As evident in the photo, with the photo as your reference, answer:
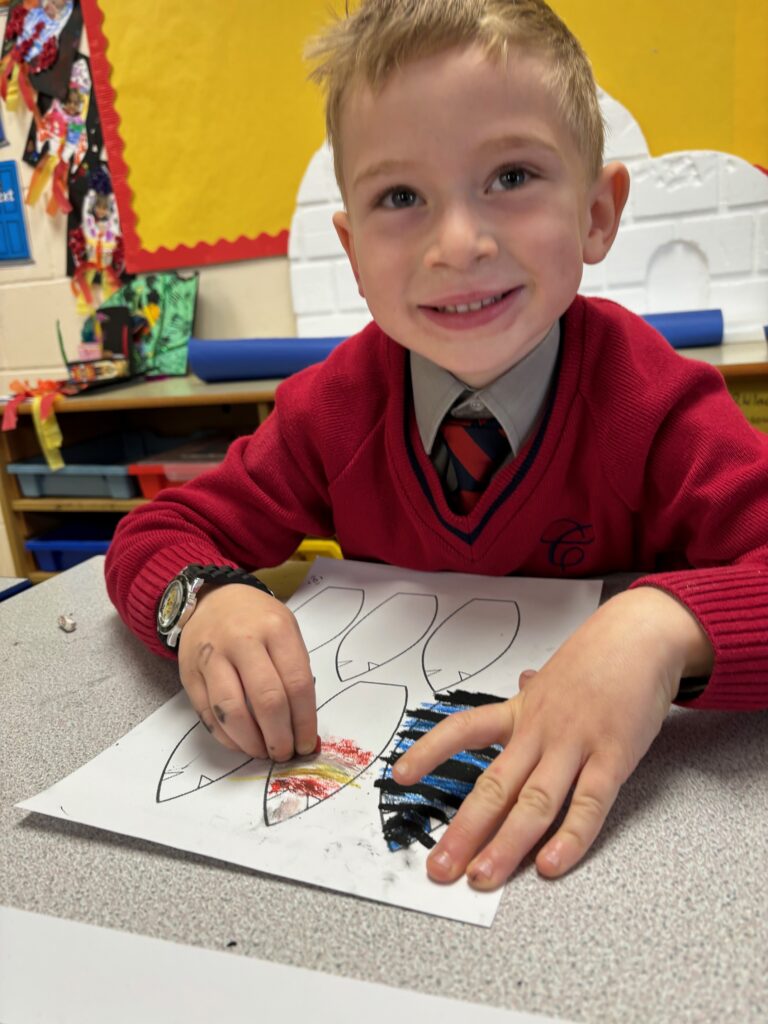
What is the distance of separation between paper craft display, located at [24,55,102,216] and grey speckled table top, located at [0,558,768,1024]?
6.10 feet

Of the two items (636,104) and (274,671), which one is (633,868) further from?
(636,104)

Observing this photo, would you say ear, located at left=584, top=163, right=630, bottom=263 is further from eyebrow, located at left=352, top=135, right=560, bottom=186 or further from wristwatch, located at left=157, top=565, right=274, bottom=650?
wristwatch, located at left=157, top=565, right=274, bottom=650

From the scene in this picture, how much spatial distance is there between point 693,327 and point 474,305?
1.07m

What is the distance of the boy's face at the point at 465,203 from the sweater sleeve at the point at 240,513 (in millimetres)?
182

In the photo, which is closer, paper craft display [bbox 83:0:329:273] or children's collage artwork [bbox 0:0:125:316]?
paper craft display [bbox 83:0:329:273]

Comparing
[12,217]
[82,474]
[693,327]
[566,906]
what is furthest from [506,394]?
[12,217]

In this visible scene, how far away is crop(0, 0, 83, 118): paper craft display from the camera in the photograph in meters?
1.81

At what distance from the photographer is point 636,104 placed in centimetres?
148

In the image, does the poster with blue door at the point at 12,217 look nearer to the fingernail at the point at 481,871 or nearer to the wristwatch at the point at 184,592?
the wristwatch at the point at 184,592

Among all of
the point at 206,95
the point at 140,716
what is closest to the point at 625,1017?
the point at 140,716

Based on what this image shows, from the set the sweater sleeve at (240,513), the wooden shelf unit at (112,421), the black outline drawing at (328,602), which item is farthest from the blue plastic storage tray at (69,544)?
the black outline drawing at (328,602)

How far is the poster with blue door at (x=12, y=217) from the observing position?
1991 millimetres

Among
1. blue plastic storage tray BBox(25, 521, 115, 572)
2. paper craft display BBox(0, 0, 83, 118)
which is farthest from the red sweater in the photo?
paper craft display BBox(0, 0, 83, 118)

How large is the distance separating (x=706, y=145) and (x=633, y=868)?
1.52 metres
